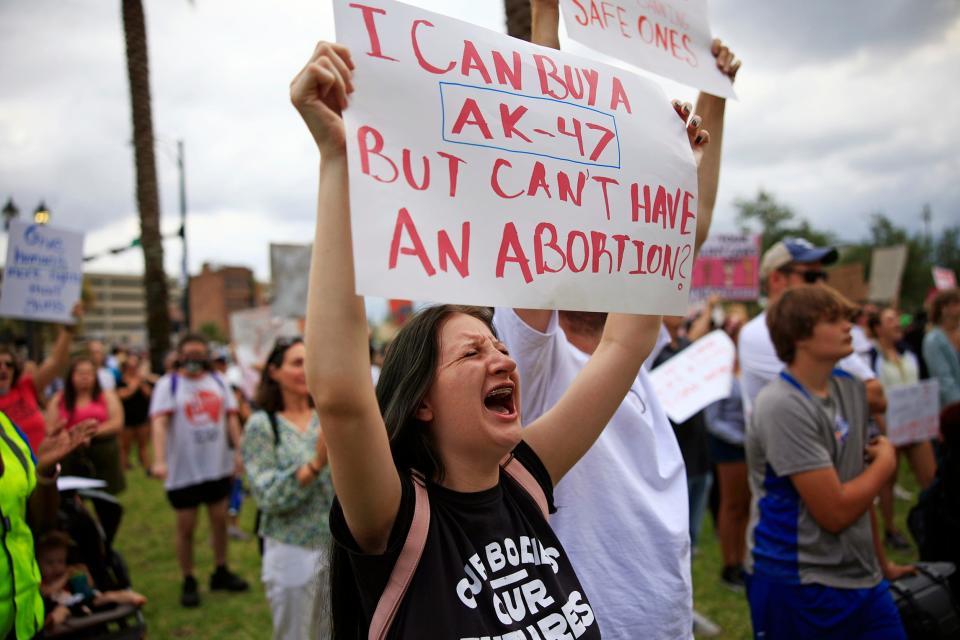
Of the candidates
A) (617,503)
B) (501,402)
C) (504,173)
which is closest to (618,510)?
(617,503)

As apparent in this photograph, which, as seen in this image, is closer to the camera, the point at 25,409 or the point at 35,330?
the point at 25,409

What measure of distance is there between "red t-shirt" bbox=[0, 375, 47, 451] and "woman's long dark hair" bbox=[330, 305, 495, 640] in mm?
4027

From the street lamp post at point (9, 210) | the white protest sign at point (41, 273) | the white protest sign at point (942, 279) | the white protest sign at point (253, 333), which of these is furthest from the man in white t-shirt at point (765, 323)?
the street lamp post at point (9, 210)

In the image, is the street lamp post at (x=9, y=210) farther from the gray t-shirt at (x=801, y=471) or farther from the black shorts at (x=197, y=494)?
the gray t-shirt at (x=801, y=471)

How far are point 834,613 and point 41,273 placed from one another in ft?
20.2

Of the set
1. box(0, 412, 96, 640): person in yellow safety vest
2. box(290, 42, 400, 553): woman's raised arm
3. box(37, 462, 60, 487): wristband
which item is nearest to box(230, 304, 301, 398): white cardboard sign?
box(37, 462, 60, 487): wristband

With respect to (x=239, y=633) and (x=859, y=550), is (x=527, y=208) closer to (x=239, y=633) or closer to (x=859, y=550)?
(x=859, y=550)

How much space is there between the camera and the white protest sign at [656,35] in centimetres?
178

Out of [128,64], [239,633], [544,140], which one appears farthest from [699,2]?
[128,64]

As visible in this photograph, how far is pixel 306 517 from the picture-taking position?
11.9 feet

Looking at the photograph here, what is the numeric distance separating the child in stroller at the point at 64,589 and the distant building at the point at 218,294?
74.3 metres

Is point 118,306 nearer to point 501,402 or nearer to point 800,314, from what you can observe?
point 800,314

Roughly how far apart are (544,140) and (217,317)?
80554 mm

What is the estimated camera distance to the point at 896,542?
5.69 m
